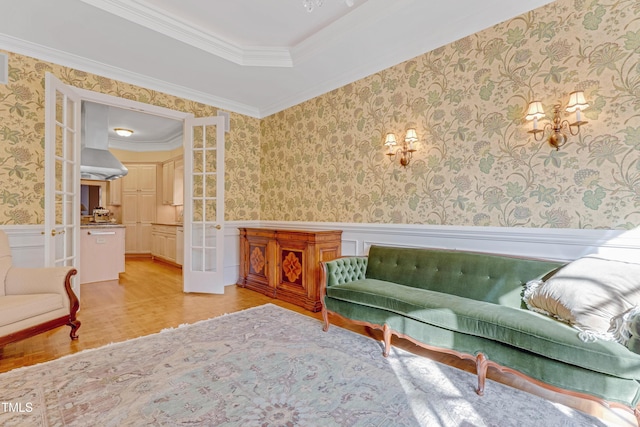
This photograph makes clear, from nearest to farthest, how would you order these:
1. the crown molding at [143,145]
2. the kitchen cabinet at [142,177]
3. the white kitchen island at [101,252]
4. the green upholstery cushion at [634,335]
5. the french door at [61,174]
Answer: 1. the green upholstery cushion at [634,335]
2. the french door at [61,174]
3. the white kitchen island at [101,252]
4. the crown molding at [143,145]
5. the kitchen cabinet at [142,177]

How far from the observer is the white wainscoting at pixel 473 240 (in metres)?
2.14

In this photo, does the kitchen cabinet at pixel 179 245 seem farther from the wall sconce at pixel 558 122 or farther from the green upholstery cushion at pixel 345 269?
the wall sconce at pixel 558 122

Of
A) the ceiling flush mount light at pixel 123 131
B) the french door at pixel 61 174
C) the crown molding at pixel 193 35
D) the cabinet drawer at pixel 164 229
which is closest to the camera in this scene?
the crown molding at pixel 193 35

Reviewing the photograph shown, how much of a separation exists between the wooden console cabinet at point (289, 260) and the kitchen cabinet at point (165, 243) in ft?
7.97

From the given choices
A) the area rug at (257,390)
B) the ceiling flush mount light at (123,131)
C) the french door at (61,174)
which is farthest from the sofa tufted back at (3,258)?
the ceiling flush mount light at (123,131)

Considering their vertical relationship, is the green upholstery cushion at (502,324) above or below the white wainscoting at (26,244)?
below

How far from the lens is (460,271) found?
2592 millimetres

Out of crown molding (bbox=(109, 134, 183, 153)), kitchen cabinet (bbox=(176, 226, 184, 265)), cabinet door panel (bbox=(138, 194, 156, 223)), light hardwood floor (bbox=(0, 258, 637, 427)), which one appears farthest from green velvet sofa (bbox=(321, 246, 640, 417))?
A: cabinet door panel (bbox=(138, 194, 156, 223))

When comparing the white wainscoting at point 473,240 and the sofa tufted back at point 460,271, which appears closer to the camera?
the white wainscoting at point 473,240

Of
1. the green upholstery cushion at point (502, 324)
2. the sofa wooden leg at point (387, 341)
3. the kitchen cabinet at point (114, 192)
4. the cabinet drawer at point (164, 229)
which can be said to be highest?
the kitchen cabinet at point (114, 192)

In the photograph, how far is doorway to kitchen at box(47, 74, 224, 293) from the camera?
14.1 ft

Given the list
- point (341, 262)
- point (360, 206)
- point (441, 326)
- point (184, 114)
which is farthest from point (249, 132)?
point (441, 326)

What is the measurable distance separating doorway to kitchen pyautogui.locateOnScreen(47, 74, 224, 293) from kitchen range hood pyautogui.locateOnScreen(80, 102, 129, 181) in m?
1.37

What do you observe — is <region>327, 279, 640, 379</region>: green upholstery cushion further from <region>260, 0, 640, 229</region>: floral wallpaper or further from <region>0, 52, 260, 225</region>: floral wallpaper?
<region>0, 52, 260, 225</region>: floral wallpaper
